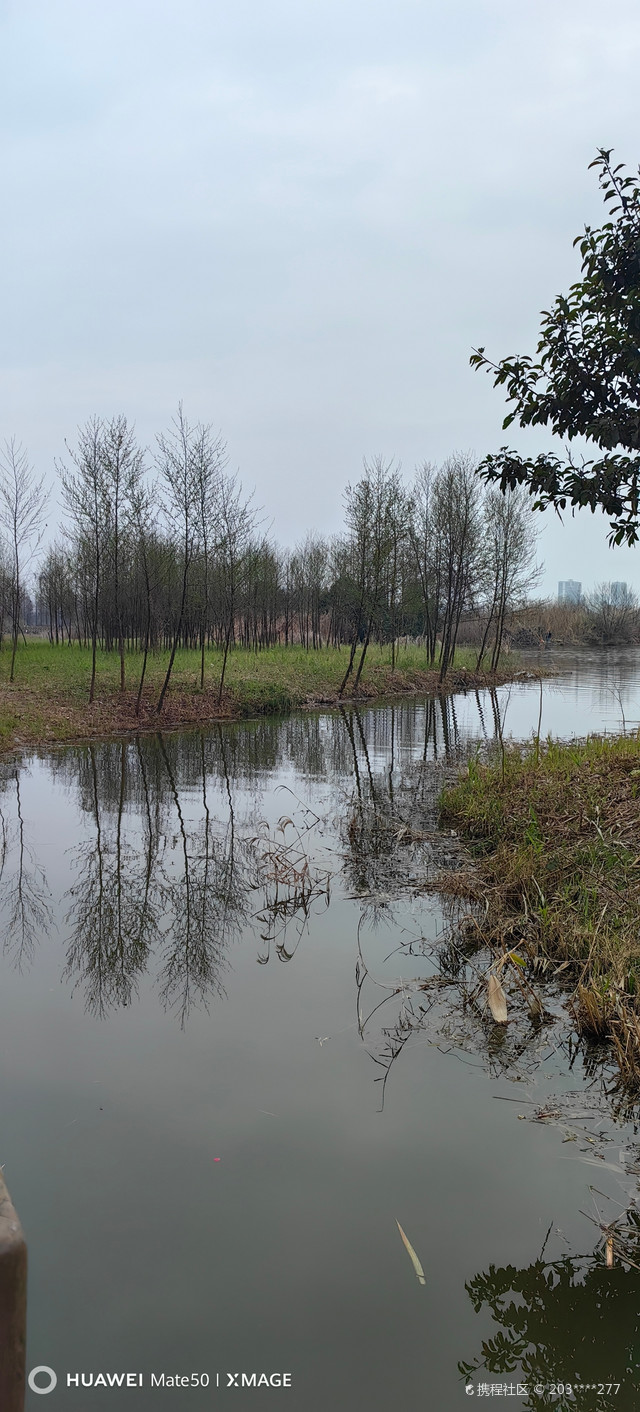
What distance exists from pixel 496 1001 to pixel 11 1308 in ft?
12.5

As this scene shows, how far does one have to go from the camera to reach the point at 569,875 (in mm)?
6660

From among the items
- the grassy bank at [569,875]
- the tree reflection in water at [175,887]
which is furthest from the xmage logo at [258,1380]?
the tree reflection in water at [175,887]

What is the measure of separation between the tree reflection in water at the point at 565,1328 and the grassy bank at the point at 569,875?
142cm

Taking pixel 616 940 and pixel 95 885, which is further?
pixel 95 885

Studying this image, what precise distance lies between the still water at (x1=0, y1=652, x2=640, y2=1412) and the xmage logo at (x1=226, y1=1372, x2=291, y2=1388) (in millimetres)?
Result: 11

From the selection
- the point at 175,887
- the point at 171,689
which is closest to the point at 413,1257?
the point at 175,887

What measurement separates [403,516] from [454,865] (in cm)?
2467

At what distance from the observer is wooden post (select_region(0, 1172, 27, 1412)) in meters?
1.52

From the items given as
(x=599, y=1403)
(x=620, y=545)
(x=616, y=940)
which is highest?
(x=620, y=545)

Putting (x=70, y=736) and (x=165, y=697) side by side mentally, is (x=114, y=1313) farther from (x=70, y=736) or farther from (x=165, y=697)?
(x=165, y=697)

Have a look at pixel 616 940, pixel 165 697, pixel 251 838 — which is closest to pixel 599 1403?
pixel 616 940

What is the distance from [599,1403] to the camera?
257cm

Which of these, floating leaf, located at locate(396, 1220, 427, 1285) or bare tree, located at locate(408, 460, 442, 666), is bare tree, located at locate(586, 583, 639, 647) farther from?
floating leaf, located at locate(396, 1220, 427, 1285)

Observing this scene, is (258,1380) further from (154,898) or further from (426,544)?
(426,544)
